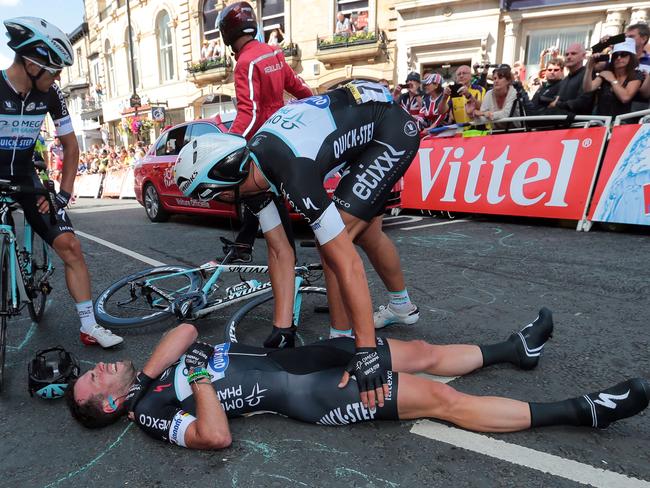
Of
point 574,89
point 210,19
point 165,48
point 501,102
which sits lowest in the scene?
point 501,102

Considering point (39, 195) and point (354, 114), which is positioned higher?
point (354, 114)

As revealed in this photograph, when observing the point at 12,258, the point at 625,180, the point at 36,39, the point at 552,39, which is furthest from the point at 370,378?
A: the point at 552,39

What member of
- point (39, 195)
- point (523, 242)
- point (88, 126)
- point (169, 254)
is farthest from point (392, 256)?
point (88, 126)

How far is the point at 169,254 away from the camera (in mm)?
5539

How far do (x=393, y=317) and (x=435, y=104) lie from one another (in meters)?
6.06

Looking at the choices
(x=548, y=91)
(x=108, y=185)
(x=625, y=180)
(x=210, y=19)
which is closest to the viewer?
(x=625, y=180)

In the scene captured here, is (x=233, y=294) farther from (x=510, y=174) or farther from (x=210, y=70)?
(x=210, y=70)

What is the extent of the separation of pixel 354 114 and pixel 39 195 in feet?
7.14

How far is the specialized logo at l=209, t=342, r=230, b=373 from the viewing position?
2.06 meters

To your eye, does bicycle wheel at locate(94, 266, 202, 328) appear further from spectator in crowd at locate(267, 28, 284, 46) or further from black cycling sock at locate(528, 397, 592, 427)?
spectator in crowd at locate(267, 28, 284, 46)

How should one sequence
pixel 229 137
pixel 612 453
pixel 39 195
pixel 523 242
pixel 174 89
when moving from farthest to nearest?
pixel 174 89
pixel 523 242
pixel 39 195
pixel 229 137
pixel 612 453

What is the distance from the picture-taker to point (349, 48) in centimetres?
1895

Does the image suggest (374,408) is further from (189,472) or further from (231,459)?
(189,472)

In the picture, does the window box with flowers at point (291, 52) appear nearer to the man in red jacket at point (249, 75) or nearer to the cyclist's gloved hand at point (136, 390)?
the man in red jacket at point (249, 75)
